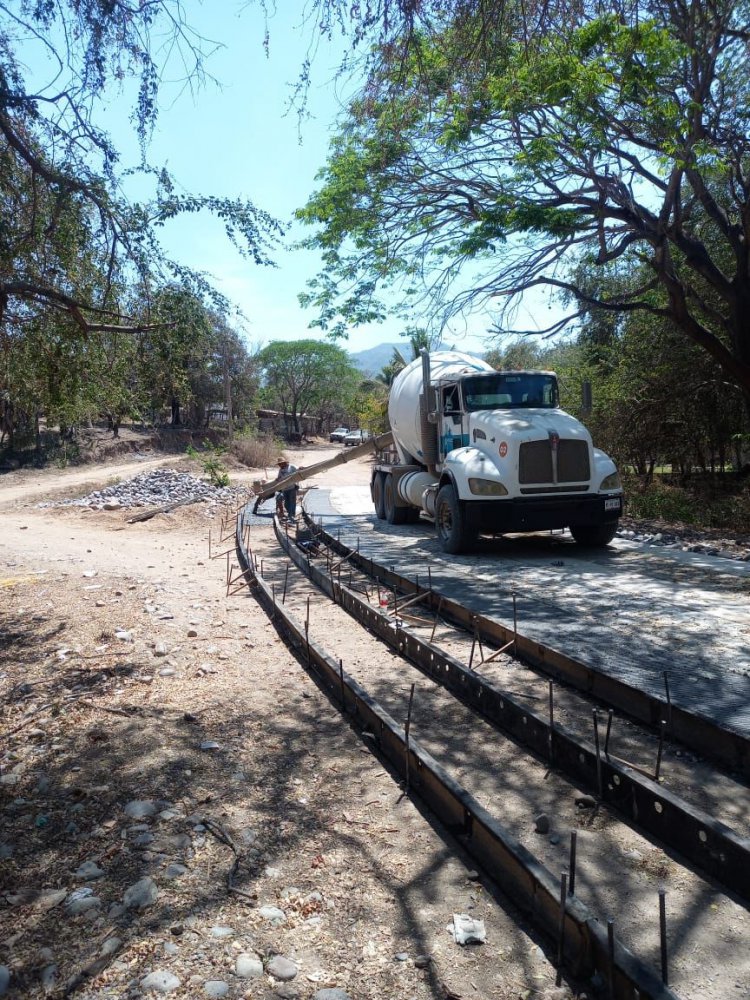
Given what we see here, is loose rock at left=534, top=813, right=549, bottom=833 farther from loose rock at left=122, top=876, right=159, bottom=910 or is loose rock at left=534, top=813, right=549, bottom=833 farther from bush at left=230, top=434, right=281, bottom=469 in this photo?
bush at left=230, top=434, right=281, bottom=469

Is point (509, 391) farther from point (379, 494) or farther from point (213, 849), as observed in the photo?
point (213, 849)

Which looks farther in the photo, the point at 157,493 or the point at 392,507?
the point at 157,493

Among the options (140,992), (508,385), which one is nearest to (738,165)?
(508,385)

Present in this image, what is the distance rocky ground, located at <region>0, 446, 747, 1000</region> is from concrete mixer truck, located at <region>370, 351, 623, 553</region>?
211 inches

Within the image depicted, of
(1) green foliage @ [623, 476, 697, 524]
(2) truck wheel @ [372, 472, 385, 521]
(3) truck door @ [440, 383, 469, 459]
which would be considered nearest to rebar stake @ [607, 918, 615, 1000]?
(3) truck door @ [440, 383, 469, 459]

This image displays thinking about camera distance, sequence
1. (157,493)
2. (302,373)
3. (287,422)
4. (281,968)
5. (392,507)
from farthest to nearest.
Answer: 1. (287,422)
2. (302,373)
3. (157,493)
4. (392,507)
5. (281,968)

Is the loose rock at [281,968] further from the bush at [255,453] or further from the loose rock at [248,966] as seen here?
the bush at [255,453]

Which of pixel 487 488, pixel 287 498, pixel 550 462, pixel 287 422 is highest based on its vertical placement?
pixel 287 422

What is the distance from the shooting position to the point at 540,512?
11.2m

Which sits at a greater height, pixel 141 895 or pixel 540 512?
pixel 540 512

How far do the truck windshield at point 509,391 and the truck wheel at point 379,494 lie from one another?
15.0 ft

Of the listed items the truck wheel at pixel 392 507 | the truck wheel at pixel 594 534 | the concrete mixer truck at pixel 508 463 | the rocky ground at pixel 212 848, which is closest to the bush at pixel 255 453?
the truck wheel at pixel 392 507

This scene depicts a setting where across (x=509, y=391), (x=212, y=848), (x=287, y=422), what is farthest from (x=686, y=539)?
(x=287, y=422)

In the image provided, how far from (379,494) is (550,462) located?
669cm
